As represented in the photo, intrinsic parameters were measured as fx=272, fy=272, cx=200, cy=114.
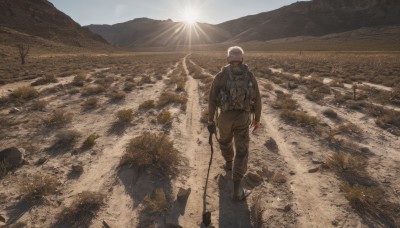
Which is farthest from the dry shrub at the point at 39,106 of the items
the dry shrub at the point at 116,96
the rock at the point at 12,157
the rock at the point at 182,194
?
the rock at the point at 182,194

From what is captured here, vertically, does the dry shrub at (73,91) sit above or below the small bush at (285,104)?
above

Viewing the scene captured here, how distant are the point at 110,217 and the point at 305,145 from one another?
206 inches

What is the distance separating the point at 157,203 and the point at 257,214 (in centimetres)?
164

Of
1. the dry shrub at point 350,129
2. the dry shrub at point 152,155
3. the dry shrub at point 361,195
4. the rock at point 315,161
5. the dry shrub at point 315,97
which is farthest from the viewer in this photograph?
the dry shrub at point 315,97

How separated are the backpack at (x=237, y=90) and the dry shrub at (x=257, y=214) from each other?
1.64 meters

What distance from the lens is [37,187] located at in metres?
4.74

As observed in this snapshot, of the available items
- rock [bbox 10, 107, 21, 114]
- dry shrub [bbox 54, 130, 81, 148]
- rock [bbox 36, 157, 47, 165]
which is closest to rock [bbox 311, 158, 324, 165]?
dry shrub [bbox 54, 130, 81, 148]

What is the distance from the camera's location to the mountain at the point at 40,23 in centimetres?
7581

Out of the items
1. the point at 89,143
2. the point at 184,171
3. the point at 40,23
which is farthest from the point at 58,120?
the point at 40,23

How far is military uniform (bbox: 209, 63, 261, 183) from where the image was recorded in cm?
477

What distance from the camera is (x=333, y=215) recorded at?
4.36 meters

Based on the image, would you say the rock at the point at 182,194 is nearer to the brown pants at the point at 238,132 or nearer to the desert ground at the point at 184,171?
the desert ground at the point at 184,171

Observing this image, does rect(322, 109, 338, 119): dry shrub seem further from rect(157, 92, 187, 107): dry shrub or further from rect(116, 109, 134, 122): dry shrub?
rect(116, 109, 134, 122): dry shrub

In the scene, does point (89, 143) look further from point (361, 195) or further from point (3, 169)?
point (361, 195)
